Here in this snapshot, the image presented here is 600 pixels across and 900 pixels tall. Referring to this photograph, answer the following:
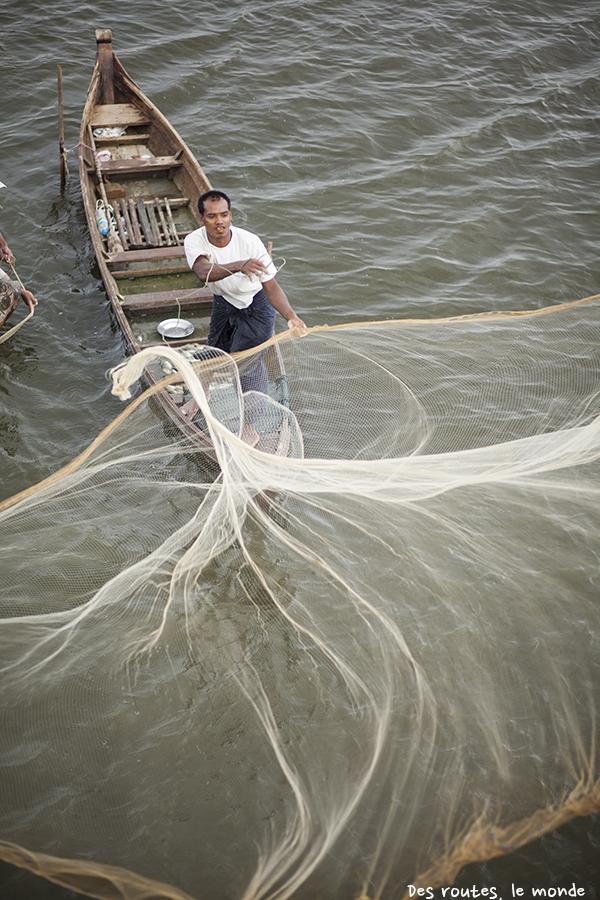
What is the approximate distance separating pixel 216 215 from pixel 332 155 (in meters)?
5.31

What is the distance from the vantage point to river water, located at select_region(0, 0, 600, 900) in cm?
624

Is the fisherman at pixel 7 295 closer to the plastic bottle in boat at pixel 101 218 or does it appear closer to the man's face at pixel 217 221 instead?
the plastic bottle in boat at pixel 101 218

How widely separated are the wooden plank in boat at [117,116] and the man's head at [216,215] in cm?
491

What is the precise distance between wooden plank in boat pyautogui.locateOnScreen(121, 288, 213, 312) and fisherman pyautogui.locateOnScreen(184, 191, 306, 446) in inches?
60.5

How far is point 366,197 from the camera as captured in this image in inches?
310

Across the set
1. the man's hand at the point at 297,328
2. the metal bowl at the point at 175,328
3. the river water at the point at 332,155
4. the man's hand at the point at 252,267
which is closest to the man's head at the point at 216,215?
the man's hand at the point at 252,267

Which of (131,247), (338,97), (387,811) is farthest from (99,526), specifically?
(338,97)

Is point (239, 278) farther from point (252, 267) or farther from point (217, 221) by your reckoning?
point (217, 221)

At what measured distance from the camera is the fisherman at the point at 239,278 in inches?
151

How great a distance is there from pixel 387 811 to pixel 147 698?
53.0 inches

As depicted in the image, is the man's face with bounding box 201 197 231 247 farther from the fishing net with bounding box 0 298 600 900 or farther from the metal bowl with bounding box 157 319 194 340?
the metal bowl with bounding box 157 319 194 340

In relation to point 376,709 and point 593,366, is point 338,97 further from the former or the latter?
point 376,709

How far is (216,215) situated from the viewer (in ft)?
12.5

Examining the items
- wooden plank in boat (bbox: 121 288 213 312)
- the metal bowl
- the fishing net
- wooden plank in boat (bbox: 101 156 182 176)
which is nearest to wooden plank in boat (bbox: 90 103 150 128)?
wooden plank in boat (bbox: 101 156 182 176)
